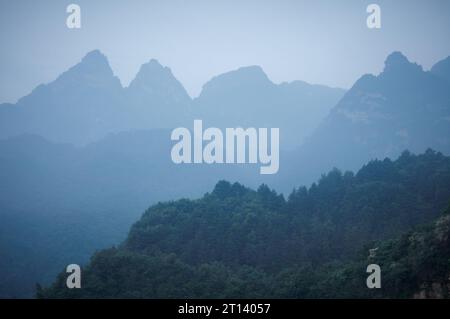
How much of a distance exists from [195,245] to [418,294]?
964 centimetres

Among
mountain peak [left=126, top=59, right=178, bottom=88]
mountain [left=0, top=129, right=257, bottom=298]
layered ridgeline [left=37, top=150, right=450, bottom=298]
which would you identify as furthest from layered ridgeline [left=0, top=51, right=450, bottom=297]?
layered ridgeline [left=37, top=150, right=450, bottom=298]

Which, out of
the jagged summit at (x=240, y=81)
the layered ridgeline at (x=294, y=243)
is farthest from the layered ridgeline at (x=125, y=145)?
the layered ridgeline at (x=294, y=243)

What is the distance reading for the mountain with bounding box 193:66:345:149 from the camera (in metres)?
42.5

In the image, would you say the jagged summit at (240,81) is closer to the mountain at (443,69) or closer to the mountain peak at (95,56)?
the mountain peak at (95,56)

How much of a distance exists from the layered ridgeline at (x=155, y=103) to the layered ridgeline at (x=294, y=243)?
64.8 feet

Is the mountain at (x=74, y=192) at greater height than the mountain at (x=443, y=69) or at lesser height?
lesser

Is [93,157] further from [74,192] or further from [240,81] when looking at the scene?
[240,81]

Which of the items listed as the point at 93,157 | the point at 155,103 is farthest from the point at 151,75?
the point at 93,157

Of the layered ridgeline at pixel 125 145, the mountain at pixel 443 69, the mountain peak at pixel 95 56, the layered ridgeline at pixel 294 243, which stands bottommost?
the layered ridgeline at pixel 294 243

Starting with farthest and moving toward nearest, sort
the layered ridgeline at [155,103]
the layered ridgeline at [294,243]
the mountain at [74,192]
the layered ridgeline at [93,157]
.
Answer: the layered ridgeline at [155,103], the layered ridgeline at [93,157], the mountain at [74,192], the layered ridgeline at [294,243]

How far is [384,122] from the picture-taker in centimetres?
3450

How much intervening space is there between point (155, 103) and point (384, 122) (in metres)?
25.6

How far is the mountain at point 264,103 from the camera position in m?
42.5
